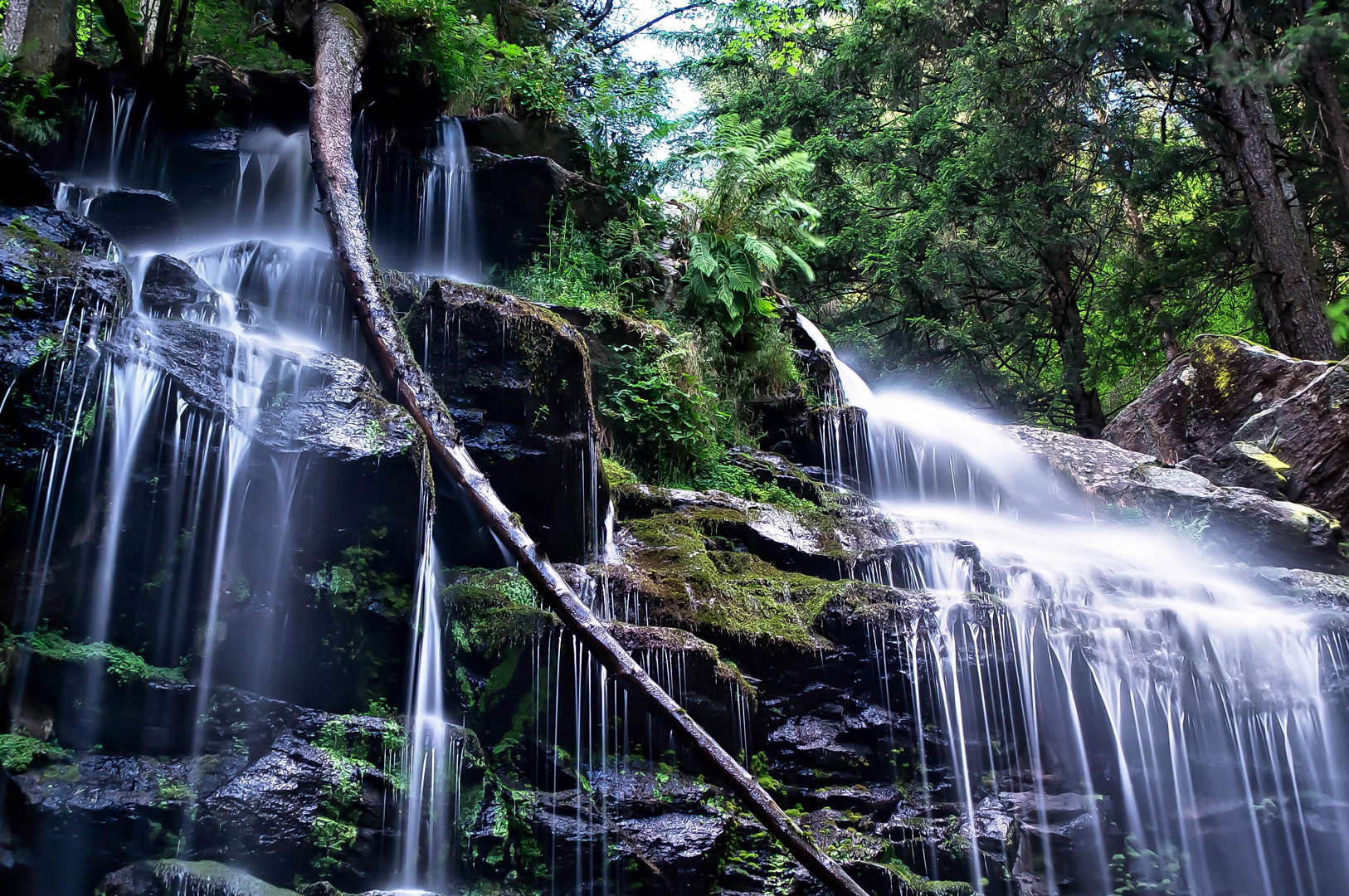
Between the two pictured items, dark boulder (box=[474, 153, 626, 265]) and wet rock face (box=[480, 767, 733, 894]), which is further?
dark boulder (box=[474, 153, 626, 265])

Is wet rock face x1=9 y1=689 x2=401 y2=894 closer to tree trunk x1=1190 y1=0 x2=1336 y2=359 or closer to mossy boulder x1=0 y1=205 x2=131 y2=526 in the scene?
mossy boulder x1=0 y1=205 x2=131 y2=526

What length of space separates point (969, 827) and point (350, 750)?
404cm

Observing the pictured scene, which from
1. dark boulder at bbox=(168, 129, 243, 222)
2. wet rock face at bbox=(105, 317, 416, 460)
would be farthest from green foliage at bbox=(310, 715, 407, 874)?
dark boulder at bbox=(168, 129, 243, 222)

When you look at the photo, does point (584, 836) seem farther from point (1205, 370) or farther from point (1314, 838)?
point (1205, 370)

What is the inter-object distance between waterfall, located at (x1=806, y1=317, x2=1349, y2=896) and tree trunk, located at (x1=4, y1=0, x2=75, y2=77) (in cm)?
1001

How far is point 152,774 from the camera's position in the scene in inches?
155

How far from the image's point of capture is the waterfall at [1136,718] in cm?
592

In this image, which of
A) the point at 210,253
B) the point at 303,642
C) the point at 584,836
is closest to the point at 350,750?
the point at 303,642

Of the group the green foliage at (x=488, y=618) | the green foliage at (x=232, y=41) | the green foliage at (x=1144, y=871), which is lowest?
the green foliage at (x=1144, y=871)

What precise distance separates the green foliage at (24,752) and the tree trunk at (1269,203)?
44.7 feet

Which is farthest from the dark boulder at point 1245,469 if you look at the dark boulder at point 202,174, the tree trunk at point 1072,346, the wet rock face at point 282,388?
the dark boulder at point 202,174

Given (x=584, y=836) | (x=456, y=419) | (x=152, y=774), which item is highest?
(x=456, y=419)

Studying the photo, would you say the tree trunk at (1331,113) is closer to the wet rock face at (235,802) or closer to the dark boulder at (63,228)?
the wet rock face at (235,802)

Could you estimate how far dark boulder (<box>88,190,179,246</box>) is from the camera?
7.80m
